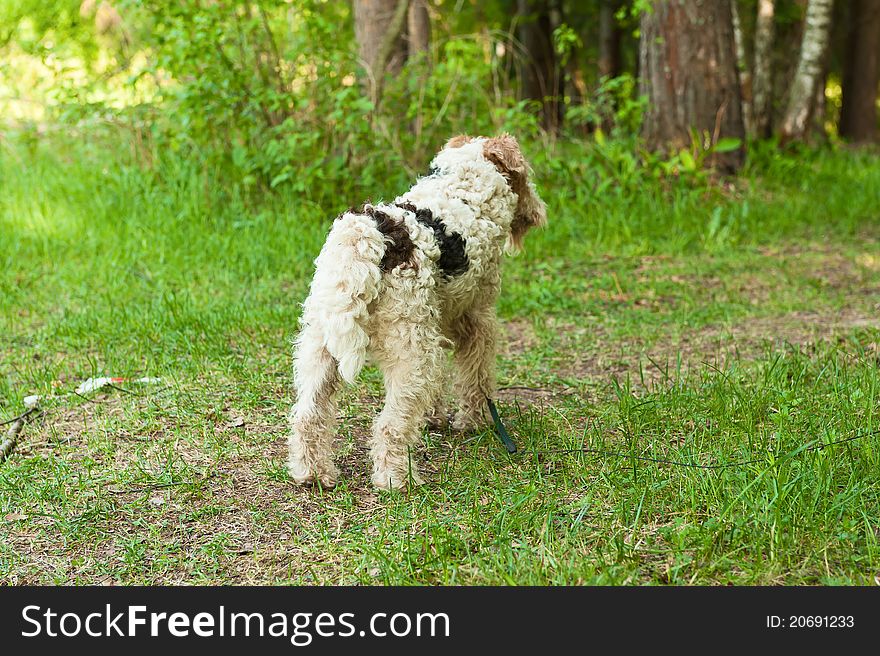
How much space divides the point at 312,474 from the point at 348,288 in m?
0.82

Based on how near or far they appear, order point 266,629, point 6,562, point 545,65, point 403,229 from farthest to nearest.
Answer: point 545,65 < point 403,229 < point 6,562 < point 266,629

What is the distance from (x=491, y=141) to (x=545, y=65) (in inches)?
437

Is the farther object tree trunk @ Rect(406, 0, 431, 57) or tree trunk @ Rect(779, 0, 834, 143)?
tree trunk @ Rect(779, 0, 834, 143)

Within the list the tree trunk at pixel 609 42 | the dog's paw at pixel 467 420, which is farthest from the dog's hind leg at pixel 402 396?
the tree trunk at pixel 609 42

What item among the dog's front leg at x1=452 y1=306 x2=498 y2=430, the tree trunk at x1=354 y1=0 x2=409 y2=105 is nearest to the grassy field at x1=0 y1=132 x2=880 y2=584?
the dog's front leg at x1=452 y1=306 x2=498 y2=430

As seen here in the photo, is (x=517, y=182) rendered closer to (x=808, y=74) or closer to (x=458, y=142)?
(x=458, y=142)

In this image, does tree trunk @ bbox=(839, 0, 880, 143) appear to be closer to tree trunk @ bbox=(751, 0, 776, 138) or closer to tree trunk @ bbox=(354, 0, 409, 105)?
tree trunk @ bbox=(751, 0, 776, 138)

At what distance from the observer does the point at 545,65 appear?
1448 centimetres

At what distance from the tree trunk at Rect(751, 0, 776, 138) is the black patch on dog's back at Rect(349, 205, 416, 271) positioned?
8792mm

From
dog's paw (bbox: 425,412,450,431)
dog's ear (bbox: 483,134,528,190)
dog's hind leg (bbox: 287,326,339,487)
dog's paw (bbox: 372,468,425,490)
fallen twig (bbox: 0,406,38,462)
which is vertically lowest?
dog's paw (bbox: 425,412,450,431)

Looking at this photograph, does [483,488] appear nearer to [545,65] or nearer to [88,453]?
[88,453]

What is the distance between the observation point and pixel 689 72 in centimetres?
832

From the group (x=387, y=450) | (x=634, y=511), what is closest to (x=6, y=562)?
(x=387, y=450)

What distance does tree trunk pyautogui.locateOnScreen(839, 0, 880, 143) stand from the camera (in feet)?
42.1
